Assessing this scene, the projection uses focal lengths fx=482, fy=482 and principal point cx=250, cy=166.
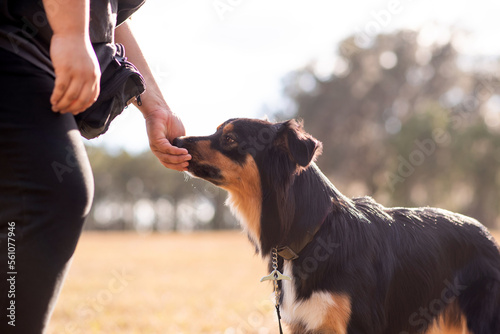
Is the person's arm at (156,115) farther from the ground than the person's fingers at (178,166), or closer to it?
farther from the ground

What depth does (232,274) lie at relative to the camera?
13070 mm

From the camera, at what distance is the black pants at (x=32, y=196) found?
4.67 feet

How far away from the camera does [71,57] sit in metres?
1.50

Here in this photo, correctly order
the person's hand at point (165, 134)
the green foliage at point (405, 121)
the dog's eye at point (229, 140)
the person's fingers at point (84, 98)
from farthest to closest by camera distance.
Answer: the green foliage at point (405, 121) → the dog's eye at point (229, 140) → the person's hand at point (165, 134) → the person's fingers at point (84, 98)

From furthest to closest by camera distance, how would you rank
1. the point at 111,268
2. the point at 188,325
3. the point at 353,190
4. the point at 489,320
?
the point at 353,190, the point at 111,268, the point at 188,325, the point at 489,320

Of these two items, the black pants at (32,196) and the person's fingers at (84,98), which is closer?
the black pants at (32,196)

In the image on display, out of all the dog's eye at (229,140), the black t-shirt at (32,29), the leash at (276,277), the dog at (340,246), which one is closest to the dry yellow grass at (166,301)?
the leash at (276,277)

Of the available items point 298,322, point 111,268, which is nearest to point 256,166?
point 298,322

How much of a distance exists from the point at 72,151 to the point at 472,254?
3.18 meters

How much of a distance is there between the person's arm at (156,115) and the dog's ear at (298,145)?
732 millimetres

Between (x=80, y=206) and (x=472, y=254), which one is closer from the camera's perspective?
(x=80, y=206)

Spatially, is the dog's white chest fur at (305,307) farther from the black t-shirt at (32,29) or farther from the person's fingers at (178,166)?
the black t-shirt at (32,29)

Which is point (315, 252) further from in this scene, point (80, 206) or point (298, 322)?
point (80, 206)

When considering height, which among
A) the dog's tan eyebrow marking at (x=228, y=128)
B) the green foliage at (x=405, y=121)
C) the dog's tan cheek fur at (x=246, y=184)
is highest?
the dog's tan eyebrow marking at (x=228, y=128)
